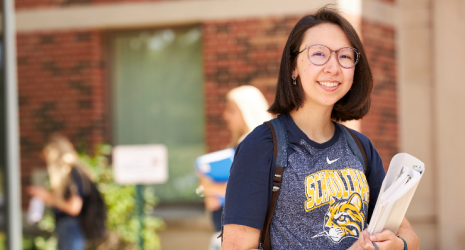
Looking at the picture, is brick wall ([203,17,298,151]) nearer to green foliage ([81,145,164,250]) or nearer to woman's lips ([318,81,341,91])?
green foliage ([81,145,164,250])

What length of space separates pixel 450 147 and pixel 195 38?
362 cm

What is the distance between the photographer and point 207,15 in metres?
6.95

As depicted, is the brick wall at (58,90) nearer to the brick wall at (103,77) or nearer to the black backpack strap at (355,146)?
the brick wall at (103,77)

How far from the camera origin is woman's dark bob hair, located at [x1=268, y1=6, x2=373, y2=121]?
1.88m

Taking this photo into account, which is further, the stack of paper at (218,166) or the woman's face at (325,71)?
the stack of paper at (218,166)

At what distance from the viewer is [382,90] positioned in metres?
7.05

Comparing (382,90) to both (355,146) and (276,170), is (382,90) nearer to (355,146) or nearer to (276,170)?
(355,146)

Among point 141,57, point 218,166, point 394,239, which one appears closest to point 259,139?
point 394,239

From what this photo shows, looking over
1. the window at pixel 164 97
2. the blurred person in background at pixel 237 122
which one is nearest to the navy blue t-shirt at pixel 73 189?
the window at pixel 164 97

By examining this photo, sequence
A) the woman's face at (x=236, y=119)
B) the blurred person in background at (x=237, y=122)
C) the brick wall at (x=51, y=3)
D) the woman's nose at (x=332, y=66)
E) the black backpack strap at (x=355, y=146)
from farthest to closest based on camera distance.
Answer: the brick wall at (x=51, y=3) → the woman's face at (x=236, y=119) → the blurred person in background at (x=237, y=122) → the black backpack strap at (x=355, y=146) → the woman's nose at (x=332, y=66)

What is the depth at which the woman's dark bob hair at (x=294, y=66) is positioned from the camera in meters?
1.88

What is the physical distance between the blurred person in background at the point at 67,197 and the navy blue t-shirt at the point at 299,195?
4376 mm

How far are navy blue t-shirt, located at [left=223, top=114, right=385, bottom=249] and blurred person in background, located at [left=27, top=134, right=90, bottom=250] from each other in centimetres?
438

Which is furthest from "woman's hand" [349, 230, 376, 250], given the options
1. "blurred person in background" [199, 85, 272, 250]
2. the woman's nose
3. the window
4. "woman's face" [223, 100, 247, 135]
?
the window
